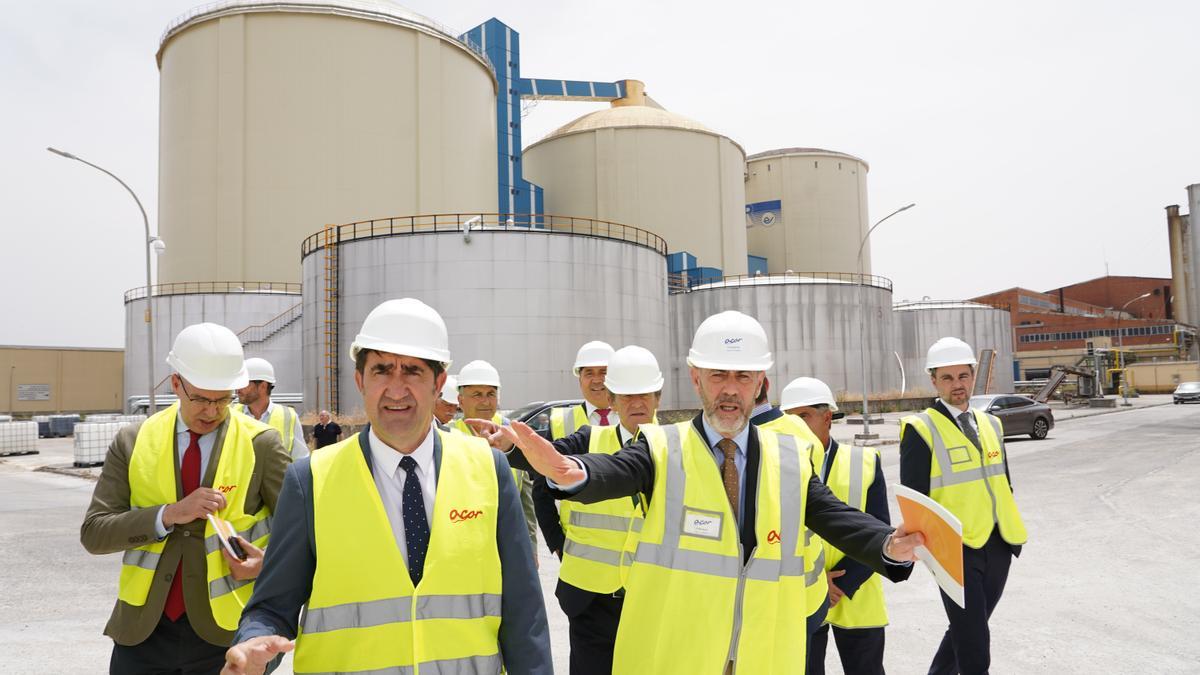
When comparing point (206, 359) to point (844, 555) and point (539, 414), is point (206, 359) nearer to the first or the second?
point (844, 555)

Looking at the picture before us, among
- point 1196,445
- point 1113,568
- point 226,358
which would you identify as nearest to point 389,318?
point 226,358

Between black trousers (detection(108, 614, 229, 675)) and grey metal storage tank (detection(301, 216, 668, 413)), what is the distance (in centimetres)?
1938

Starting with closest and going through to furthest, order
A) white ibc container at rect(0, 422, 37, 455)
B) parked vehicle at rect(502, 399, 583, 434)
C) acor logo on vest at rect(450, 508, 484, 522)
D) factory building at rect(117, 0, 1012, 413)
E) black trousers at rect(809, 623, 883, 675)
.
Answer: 1. acor logo on vest at rect(450, 508, 484, 522)
2. black trousers at rect(809, 623, 883, 675)
3. parked vehicle at rect(502, 399, 583, 434)
4. factory building at rect(117, 0, 1012, 413)
5. white ibc container at rect(0, 422, 37, 455)

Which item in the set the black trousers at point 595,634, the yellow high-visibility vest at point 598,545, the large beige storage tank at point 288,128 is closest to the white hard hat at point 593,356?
the yellow high-visibility vest at point 598,545

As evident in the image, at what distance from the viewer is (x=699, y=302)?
38.7m

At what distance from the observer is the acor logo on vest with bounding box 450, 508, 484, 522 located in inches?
86.0

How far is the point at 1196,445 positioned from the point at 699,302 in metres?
22.3

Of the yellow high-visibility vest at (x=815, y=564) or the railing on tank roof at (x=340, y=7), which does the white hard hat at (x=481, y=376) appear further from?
the railing on tank roof at (x=340, y=7)

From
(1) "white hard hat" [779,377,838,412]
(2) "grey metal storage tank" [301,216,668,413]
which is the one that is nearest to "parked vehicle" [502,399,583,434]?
(2) "grey metal storage tank" [301,216,668,413]

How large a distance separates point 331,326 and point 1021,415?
21.5m

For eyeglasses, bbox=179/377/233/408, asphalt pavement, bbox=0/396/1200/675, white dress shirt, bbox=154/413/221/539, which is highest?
eyeglasses, bbox=179/377/233/408

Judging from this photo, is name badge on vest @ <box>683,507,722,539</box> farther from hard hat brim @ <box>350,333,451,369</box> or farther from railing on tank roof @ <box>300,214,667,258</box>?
railing on tank roof @ <box>300,214,667,258</box>

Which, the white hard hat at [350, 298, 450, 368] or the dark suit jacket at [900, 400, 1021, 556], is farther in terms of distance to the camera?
the dark suit jacket at [900, 400, 1021, 556]


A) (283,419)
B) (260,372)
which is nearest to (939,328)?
(260,372)
